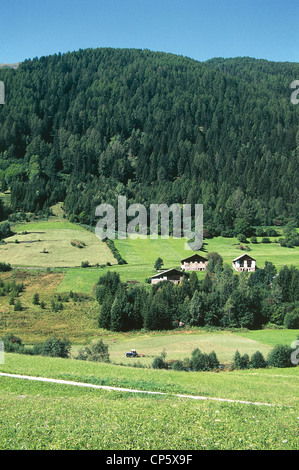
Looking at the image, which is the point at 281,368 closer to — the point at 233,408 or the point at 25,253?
the point at 233,408

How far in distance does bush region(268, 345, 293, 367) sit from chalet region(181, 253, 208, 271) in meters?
43.6

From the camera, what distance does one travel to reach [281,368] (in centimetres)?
4084

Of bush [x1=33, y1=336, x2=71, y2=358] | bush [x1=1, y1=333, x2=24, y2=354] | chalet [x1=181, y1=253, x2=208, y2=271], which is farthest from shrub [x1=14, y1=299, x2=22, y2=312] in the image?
chalet [x1=181, y1=253, x2=208, y2=271]

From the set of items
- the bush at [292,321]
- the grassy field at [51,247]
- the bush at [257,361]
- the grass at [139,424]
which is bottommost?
the bush at [292,321]

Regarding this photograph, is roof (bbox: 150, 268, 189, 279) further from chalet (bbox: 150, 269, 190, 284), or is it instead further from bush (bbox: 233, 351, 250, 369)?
bush (bbox: 233, 351, 250, 369)

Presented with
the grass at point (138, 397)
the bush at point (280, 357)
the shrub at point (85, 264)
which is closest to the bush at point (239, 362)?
the grass at point (138, 397)

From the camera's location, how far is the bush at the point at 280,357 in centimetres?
4175

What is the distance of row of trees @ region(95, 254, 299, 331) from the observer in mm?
59000

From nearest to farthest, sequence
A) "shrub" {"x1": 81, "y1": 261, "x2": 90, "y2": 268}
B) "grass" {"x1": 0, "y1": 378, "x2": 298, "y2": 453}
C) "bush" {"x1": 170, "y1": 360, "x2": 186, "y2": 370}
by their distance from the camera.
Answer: "grass" {"x1": 0, "y1": 378, "x2": 298, "y2": 453}
"bush" {"x1": 170, "y1": 360, "x2": 186, "y2": 370}
"shrub" {"x1": 81, "y1": 261, "x2": 90, "y2": 268}

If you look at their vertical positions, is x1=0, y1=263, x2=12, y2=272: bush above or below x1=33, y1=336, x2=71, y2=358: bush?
above

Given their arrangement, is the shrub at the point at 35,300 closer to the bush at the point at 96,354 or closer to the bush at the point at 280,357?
the bush at the point at 96,354

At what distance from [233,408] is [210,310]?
43.6 metres

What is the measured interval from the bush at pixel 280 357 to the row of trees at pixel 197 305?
60.6 feet

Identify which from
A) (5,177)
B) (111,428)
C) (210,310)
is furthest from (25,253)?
(111,428)
